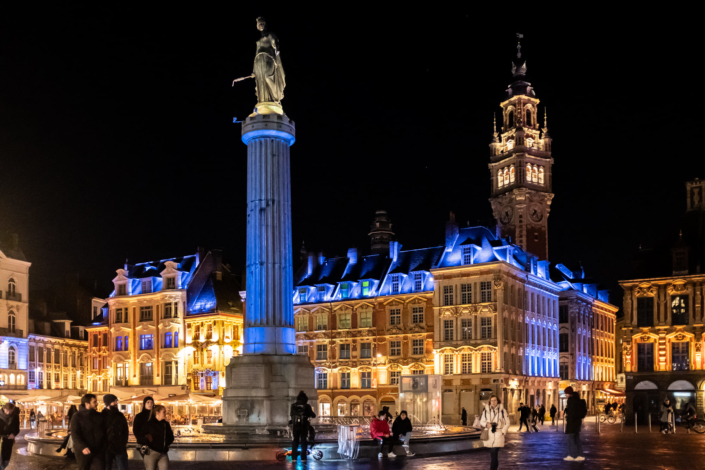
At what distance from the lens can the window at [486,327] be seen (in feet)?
204

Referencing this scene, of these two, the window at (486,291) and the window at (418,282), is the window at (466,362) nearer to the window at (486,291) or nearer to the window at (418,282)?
the window at (486,291)

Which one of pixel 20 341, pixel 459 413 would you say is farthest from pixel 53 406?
pixel 459 413

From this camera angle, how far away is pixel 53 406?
73062 mm

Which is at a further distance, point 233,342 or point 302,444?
point 233,342

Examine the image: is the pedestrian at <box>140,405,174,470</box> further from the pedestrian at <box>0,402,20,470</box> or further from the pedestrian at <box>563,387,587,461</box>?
the pedestrian at <box>563,387,587,461</box>

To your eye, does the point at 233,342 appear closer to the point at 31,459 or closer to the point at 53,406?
the point at 53,406

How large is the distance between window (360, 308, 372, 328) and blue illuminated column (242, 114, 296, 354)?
37780mm

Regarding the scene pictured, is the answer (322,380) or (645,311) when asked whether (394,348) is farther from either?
(645,311)

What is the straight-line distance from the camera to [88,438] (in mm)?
12992

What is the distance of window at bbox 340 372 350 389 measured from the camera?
6894cm

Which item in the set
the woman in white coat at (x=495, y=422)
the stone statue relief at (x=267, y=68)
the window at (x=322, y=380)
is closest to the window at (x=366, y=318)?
the window at (x=322, y=380)

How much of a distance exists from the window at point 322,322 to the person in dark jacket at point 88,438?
57880 millimetres

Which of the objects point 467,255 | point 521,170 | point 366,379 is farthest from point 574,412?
point 521,170

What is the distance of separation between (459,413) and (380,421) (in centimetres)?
3974
